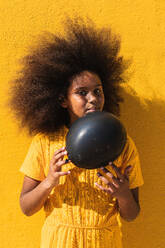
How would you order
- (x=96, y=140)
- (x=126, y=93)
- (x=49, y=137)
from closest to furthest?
(x=96, y=140)
(x=49, y=137)
(x=126, y=93)

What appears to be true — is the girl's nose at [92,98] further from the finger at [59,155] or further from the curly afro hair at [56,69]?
the finger at [59,155]

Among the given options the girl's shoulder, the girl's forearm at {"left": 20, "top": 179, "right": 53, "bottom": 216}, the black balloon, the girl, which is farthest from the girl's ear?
the girl's forearm at {"left": 20, "top": 179, "right": 53, "bottom": 216}

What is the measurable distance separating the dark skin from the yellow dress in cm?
6

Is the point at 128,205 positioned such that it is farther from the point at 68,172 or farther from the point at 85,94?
the point at 85,94

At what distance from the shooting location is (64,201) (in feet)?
4.73

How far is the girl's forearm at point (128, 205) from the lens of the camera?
1389 millimetres

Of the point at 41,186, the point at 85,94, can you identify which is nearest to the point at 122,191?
the point at 41,186

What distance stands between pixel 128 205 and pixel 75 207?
26 cm

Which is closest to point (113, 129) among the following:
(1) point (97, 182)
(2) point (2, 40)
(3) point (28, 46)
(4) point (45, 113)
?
(1) point (97, 182)

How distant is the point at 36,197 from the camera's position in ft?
4.63

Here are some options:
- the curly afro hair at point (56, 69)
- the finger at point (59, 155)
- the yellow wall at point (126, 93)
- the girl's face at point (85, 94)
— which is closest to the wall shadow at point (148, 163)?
the yellow wall at point (126, 93)

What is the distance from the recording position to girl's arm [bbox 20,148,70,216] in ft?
4.37

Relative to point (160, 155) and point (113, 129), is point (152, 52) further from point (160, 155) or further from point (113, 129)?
point (113, 129)

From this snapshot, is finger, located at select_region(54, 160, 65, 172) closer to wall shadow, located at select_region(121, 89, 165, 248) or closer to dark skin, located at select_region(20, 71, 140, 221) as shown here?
dark skin, located at select_region(20, 71, 140, 221)
